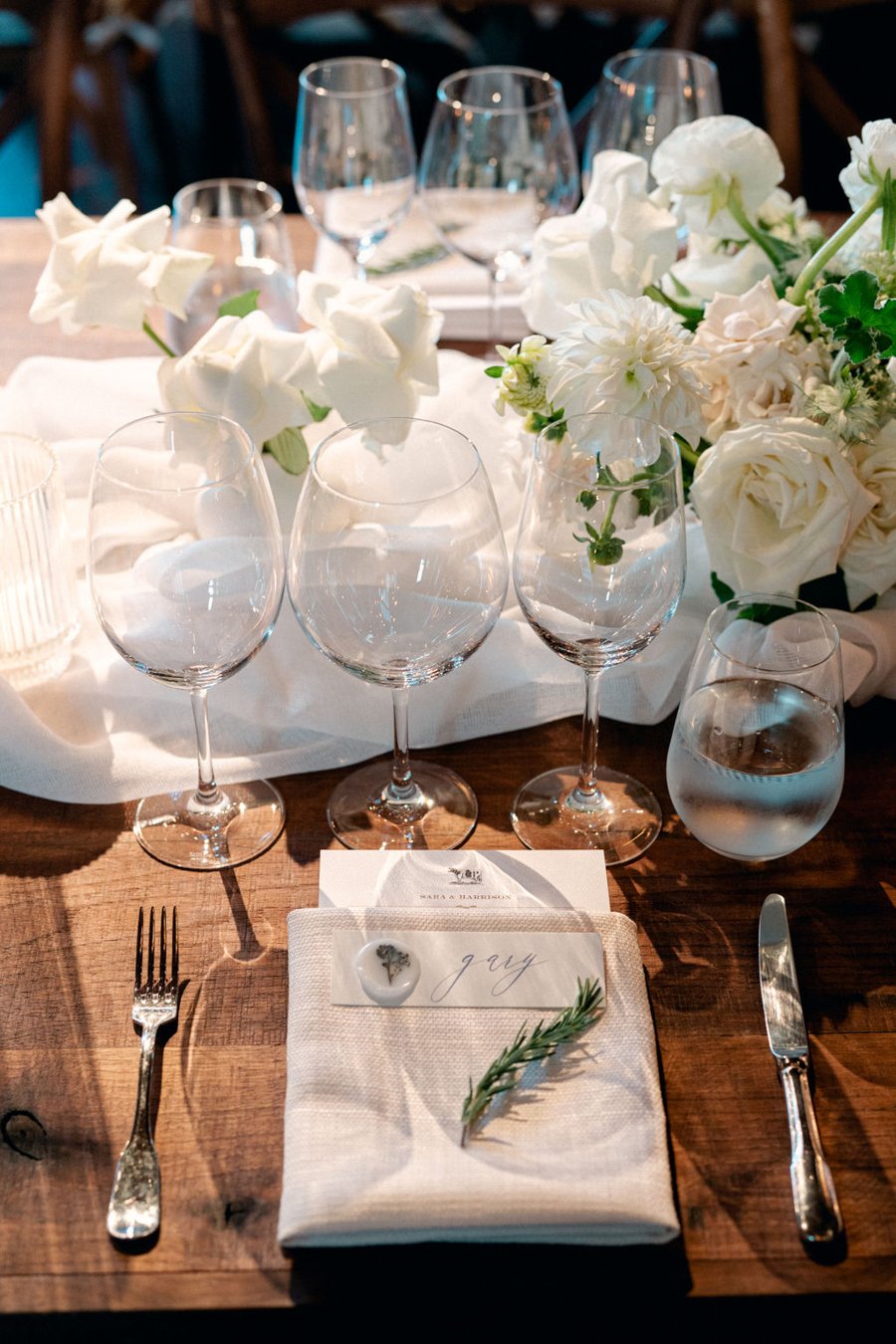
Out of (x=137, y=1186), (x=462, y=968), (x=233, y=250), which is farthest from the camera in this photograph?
(x=233, y=250)

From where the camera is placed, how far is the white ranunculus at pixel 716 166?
41.6 inches

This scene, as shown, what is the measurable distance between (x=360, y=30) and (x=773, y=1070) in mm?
2857

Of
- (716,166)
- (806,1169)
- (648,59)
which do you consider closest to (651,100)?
(648,59)

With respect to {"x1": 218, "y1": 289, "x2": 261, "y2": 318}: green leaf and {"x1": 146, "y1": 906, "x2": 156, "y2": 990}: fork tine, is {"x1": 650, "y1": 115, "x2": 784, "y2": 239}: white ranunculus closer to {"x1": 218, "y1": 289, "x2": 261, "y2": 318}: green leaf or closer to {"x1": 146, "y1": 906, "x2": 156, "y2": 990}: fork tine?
{"x1": 218, "y1": 289, "x2": 261, "y2": 318}: green leaf

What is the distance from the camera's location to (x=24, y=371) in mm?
1314

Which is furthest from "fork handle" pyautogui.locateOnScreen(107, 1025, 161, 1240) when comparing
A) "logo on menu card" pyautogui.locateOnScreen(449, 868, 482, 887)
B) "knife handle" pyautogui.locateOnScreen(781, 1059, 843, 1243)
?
"knife handle" pyautogui.locateOnScreen(781, 1059, 843, 1243)

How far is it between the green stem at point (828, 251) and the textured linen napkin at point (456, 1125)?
486 mm

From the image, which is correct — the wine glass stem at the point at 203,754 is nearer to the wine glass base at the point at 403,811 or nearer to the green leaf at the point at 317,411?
the wine glass base at the point at 403,811

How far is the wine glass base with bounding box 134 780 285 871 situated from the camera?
3.07 ft

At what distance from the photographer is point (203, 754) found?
0.96 metres

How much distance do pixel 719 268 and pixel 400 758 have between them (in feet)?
1.70

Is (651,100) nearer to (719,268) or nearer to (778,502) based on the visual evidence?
(719,268)

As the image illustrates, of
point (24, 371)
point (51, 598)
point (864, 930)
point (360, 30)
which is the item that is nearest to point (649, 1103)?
point (864, 930)

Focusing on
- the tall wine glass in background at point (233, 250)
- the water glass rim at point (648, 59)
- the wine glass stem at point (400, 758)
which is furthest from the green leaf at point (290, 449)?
the water glass rim at point (648, 59)
